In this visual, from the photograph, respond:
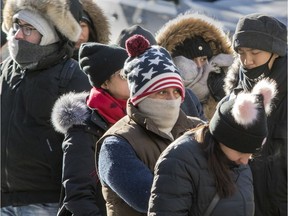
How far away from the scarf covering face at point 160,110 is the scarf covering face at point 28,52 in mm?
1414

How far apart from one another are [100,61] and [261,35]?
1.07m

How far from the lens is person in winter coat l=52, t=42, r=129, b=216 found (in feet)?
15.3

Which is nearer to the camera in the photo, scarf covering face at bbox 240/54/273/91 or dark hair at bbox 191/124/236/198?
dark hair at bbox 191/124/236/198

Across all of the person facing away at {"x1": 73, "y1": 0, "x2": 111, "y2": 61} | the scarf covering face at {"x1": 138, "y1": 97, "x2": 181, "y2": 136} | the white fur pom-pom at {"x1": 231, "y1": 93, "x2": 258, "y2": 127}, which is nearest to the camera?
the white fur pom-pom at {"x1": 231, "y1": 93, "x2": 258, "y2": 127}

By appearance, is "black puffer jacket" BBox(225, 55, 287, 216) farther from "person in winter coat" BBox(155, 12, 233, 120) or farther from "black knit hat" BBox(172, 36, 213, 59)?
"black knit hat" BBox(172, 36, 213, 59)

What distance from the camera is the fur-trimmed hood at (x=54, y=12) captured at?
222 inches

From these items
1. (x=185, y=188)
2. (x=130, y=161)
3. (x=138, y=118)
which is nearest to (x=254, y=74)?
(x=138, y=118)

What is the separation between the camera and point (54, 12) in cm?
566

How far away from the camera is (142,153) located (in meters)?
4.06

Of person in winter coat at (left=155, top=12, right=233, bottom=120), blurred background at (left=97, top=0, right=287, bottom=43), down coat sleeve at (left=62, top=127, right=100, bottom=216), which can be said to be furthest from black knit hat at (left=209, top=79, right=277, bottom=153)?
blurred background at (left=97, top=0, right=287, bottom=43)

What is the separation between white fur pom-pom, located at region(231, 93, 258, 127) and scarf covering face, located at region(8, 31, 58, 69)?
6.69 ft

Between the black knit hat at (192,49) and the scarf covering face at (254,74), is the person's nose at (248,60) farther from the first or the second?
the black knit hat at (192,49)

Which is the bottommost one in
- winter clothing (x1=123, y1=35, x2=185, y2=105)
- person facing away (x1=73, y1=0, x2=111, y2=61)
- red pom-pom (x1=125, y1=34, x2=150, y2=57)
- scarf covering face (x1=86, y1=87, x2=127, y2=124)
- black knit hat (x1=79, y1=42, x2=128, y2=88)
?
person facing away (x1=73, y1=0, x2=111, y2=61)

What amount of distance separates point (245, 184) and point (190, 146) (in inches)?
11.6
